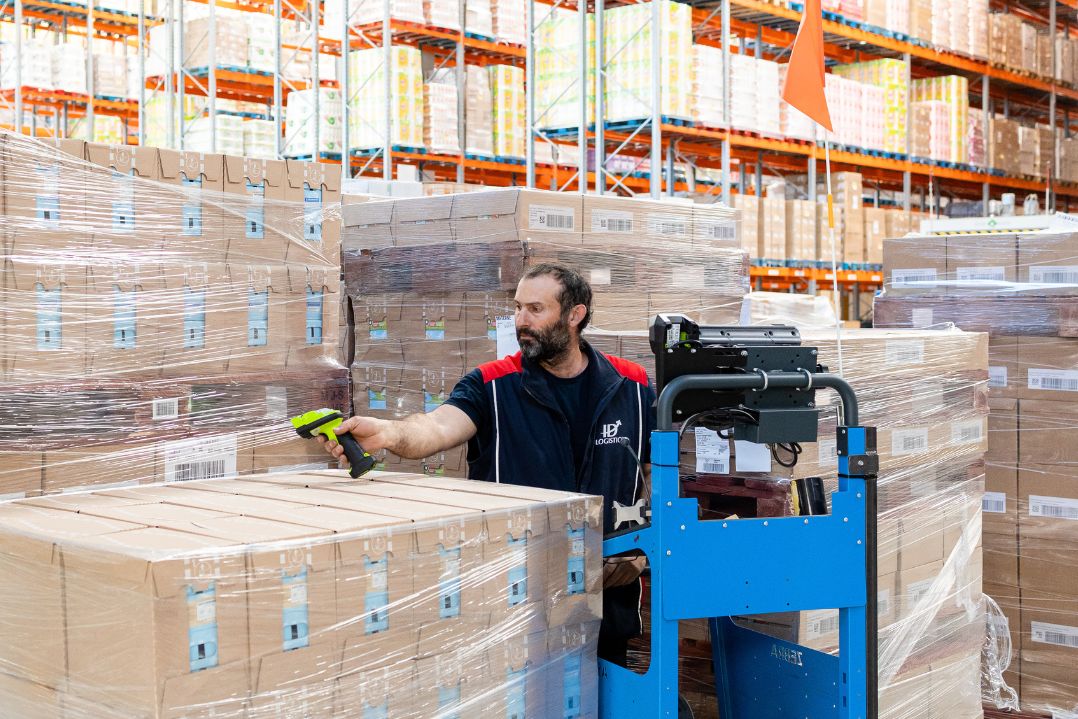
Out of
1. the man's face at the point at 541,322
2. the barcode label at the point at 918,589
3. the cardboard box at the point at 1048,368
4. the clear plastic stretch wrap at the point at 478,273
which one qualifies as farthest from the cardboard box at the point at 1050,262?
the man's face at the point at 541,322

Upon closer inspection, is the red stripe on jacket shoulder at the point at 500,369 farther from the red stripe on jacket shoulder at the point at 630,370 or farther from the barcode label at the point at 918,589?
the barcode label at the point at 918,589

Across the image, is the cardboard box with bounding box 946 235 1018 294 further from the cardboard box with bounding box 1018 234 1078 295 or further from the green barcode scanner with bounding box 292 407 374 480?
the green barcode scanner with bounding box 292 407 374 480

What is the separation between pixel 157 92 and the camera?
14820mm

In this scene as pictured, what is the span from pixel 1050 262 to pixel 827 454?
2.13 m

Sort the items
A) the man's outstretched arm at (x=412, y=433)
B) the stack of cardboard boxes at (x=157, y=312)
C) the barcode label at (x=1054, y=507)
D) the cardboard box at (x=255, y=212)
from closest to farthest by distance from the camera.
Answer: the man's outstretched arm at (x=412, y=433), the stack of cardboard boxes at (x=157, y=312), the cardboard box at (x=255, y=212), the barcode label at (x=1054, y=507)

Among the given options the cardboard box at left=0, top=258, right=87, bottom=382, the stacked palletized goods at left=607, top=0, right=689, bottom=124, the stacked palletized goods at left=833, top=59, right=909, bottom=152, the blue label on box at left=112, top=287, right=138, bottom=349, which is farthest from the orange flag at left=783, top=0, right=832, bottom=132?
the stacked palletized goods at left=833, top=59, right=909, bottom=152

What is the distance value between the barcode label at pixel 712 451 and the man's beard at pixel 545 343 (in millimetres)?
471

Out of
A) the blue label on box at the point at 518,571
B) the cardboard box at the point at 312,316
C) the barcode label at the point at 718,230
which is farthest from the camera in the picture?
the barcode label at the point at 718,230

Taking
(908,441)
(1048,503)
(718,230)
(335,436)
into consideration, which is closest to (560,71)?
(718,230)

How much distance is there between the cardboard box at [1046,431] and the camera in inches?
202

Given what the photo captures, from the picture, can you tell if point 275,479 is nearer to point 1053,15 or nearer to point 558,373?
point 558,373

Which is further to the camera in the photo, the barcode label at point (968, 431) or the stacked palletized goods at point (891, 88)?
the stacked palletized goods at point (891, 88)

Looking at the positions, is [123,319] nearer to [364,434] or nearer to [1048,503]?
[364,434]

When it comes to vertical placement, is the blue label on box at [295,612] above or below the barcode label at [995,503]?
above
